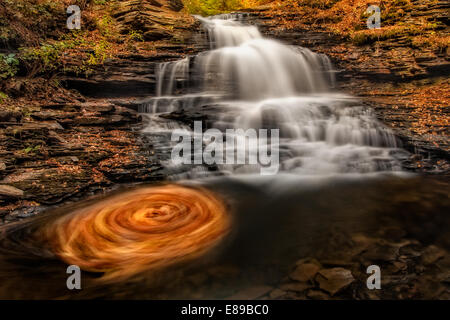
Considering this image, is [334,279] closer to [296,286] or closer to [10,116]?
[296,286]

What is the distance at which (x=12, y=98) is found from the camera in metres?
7.21

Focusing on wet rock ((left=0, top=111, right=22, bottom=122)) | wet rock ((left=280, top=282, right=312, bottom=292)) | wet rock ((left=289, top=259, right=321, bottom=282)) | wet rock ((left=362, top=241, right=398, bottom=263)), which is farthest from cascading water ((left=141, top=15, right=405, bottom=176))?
wet rock ((left=280, top=282, right=312, bottom=292))

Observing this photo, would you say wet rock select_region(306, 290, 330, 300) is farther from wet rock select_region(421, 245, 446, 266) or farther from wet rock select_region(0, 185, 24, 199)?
wet rock select_region(0, 185, 24, 199)

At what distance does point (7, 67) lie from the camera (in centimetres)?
733

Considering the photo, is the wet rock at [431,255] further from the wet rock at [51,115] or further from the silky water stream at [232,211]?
the wet rock at [51,115]

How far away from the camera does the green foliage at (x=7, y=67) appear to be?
7209 mm

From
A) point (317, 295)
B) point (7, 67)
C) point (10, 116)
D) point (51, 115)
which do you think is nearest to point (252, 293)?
point (317, 295)

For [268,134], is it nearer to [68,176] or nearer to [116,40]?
[68,176]

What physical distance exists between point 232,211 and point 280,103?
589 cm

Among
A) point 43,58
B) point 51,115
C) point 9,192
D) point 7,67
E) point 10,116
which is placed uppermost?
point 43,58

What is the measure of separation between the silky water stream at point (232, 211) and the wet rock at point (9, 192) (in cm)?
68

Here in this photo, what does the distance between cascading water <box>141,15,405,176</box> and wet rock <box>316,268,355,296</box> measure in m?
3.86

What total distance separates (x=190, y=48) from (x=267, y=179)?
28.5 ft

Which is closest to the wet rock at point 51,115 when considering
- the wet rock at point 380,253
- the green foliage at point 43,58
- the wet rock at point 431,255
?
the green foliage at point 43,58
